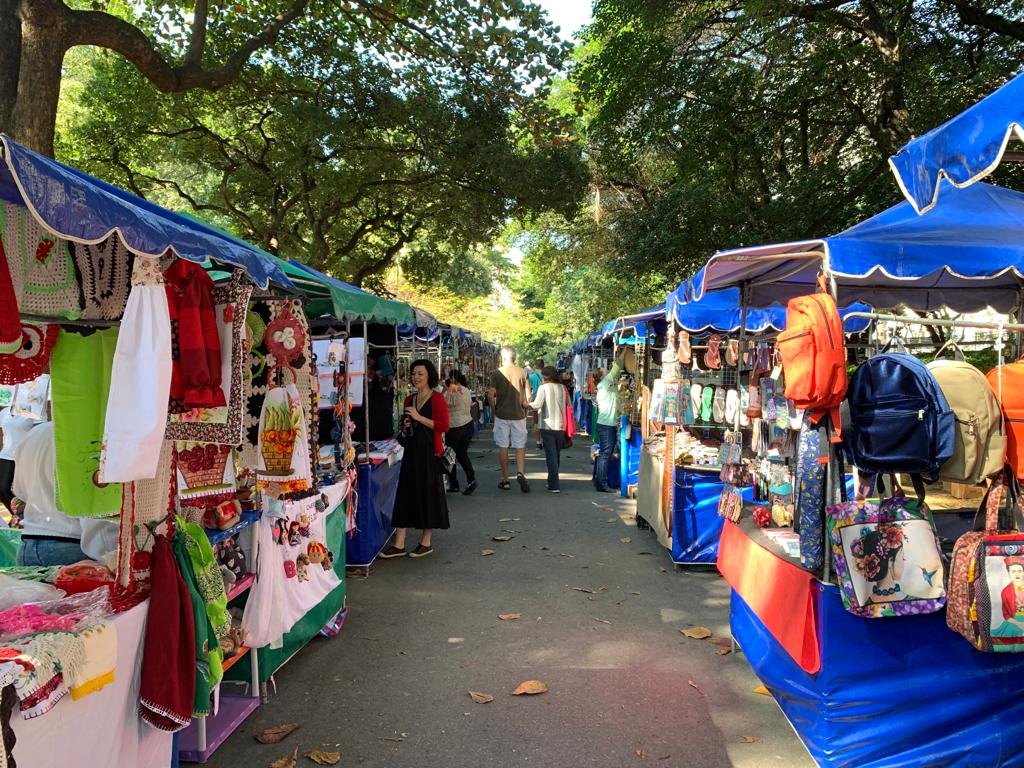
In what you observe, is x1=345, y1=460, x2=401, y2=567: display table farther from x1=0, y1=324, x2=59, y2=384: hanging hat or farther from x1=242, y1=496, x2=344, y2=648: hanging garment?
x1=0, y1=324, x2=59, y2=384: hanging hat

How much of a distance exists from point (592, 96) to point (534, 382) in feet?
18.7

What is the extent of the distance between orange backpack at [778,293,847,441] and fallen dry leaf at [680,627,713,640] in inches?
94.5

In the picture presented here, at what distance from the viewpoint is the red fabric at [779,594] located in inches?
123

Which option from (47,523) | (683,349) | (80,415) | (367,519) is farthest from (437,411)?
(80,415)

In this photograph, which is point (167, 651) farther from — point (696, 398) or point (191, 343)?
point (696, 398)

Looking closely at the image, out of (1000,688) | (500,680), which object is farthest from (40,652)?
(1000,688)

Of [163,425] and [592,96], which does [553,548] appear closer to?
[163,425]

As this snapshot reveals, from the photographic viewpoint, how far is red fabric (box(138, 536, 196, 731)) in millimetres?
2754

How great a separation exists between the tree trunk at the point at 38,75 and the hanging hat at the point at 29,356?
4.11 meters

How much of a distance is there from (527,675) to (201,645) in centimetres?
209

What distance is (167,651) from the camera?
279cm

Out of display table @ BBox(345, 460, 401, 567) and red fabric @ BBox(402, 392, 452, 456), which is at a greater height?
red fabric @ BBox(402, 392, 452, 456)

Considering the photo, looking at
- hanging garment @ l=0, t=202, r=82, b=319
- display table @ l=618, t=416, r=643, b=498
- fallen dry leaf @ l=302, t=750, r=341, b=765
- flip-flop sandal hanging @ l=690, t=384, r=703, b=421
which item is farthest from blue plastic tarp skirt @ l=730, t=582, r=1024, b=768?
display table @ l=618, t=416, r=643, b=498

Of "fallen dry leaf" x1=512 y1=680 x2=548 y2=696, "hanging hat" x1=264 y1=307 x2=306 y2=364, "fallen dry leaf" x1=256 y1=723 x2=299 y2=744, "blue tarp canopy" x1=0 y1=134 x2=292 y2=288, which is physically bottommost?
"fallen dry leaf" x1=256 y1=723 x2=299 y2=744
